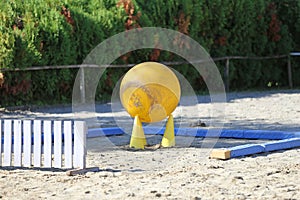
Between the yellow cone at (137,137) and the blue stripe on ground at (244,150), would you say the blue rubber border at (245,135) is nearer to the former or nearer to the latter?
the blue stripe on ground at (244,150)

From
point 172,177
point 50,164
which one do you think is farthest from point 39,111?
point 172,177

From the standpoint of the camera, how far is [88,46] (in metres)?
18.4

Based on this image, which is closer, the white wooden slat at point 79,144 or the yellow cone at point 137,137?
the white wooden slat at point 79,144

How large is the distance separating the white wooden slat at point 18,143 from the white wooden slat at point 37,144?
20cm

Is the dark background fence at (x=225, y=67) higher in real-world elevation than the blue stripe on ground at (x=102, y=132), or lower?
higher

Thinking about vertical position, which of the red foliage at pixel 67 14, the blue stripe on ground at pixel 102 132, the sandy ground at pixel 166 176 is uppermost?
the red foliage at pixel 67 14

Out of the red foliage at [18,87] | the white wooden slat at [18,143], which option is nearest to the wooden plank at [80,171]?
the white wooden slat at [18,143]

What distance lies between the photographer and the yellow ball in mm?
10516

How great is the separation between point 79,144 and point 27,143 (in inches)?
29.6

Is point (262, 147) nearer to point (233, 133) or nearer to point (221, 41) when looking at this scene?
point (233, 133)

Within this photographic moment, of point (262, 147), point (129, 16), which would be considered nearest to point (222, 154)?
point (262, 147)

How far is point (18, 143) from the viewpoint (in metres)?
8.85

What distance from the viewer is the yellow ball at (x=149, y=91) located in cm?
1052

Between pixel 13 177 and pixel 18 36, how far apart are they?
8.77m
